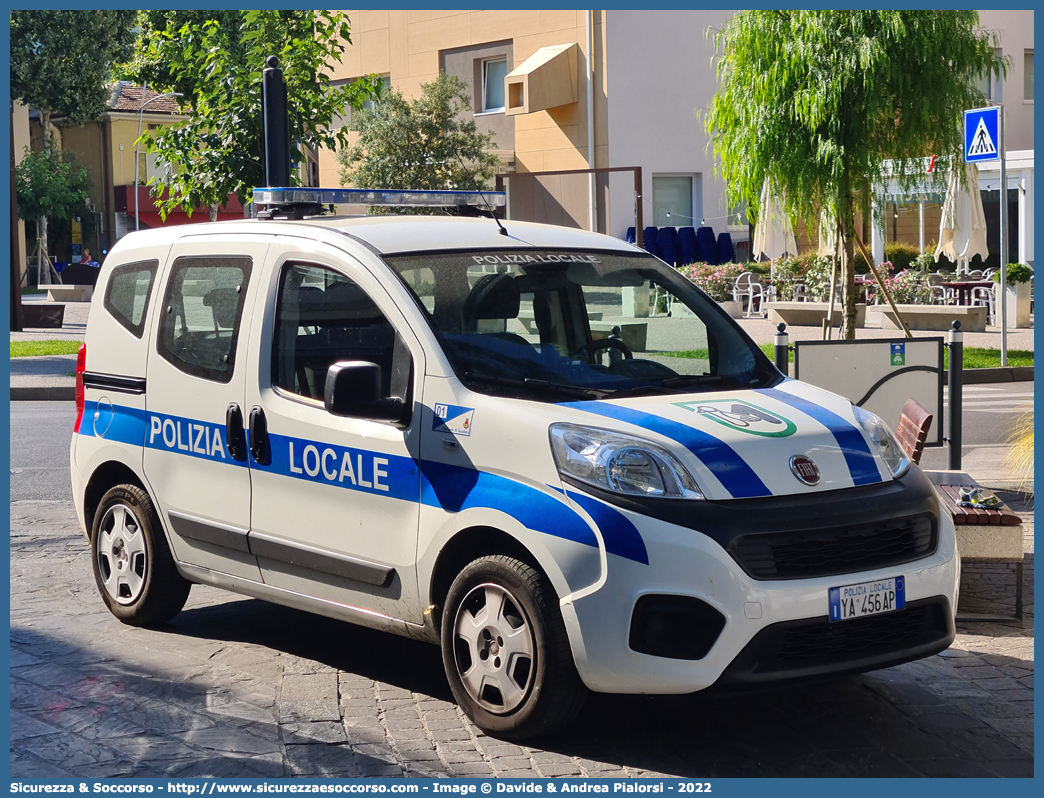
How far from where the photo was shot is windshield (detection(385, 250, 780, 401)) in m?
4.87

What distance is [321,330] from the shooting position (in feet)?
17.6

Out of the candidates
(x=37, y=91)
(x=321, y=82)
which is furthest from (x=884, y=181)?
(x=37, y=91)

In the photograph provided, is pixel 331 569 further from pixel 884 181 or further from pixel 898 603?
pixel 884 181

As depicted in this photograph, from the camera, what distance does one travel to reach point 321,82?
15.3 meters

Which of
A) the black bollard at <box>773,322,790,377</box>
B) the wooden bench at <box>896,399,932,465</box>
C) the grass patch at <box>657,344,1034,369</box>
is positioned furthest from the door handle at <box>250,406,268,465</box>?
the grass patch at <box>657,344,1034,369</box>

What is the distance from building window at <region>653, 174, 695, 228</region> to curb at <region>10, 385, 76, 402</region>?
22203 mm

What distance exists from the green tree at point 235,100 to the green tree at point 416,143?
19.0 meters

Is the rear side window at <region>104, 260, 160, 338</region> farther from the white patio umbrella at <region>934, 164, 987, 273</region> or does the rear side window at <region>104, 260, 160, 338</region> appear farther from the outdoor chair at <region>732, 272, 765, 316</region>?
the outdoor chair at <region>732, 272, 765, 316</region>

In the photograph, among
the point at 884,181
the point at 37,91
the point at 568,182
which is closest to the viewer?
the point at 884,181

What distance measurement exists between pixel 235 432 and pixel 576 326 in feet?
4.97

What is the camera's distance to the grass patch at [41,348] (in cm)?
2106

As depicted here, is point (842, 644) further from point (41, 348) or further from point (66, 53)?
point (66, 53)

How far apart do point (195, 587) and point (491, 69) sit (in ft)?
106
